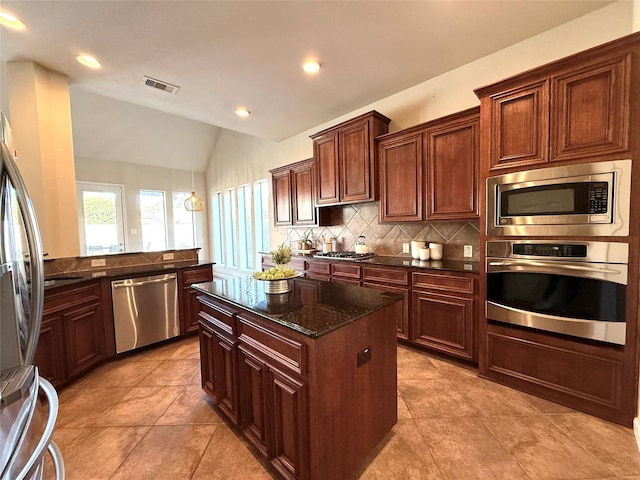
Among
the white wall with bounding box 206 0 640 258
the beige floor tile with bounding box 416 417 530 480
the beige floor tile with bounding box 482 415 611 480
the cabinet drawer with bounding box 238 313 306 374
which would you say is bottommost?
the beige floor tile with bounding box 416 417 530 480

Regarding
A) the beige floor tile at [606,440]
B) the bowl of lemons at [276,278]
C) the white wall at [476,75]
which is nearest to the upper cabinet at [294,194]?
the white wall at [476,75]

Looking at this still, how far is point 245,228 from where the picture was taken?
6.52 meters

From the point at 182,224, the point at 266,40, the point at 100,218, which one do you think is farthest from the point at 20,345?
the point at 182,224

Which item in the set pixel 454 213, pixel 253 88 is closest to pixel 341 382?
pixel 454 213

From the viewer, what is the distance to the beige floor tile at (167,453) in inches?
59.6

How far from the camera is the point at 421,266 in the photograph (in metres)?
2.74

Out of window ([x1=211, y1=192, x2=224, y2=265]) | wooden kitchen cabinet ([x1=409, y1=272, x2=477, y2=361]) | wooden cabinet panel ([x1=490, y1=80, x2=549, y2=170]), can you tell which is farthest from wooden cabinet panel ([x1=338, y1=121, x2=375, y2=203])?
window ([x1=211, y1=192, x2=224, y2=265])

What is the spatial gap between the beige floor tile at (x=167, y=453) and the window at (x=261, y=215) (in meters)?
4.12

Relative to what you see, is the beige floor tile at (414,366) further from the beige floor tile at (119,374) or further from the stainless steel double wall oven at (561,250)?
the beige floor tile at (119,374)

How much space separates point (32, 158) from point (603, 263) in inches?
197

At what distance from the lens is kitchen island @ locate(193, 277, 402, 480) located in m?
1.22

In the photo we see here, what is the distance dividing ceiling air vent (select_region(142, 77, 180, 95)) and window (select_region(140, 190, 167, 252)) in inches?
170

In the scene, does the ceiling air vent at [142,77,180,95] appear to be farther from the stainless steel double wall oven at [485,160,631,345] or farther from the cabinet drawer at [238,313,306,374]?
the stainless steel double wall oven at [485,160,631,345]

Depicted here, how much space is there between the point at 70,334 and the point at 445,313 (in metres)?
3.43
